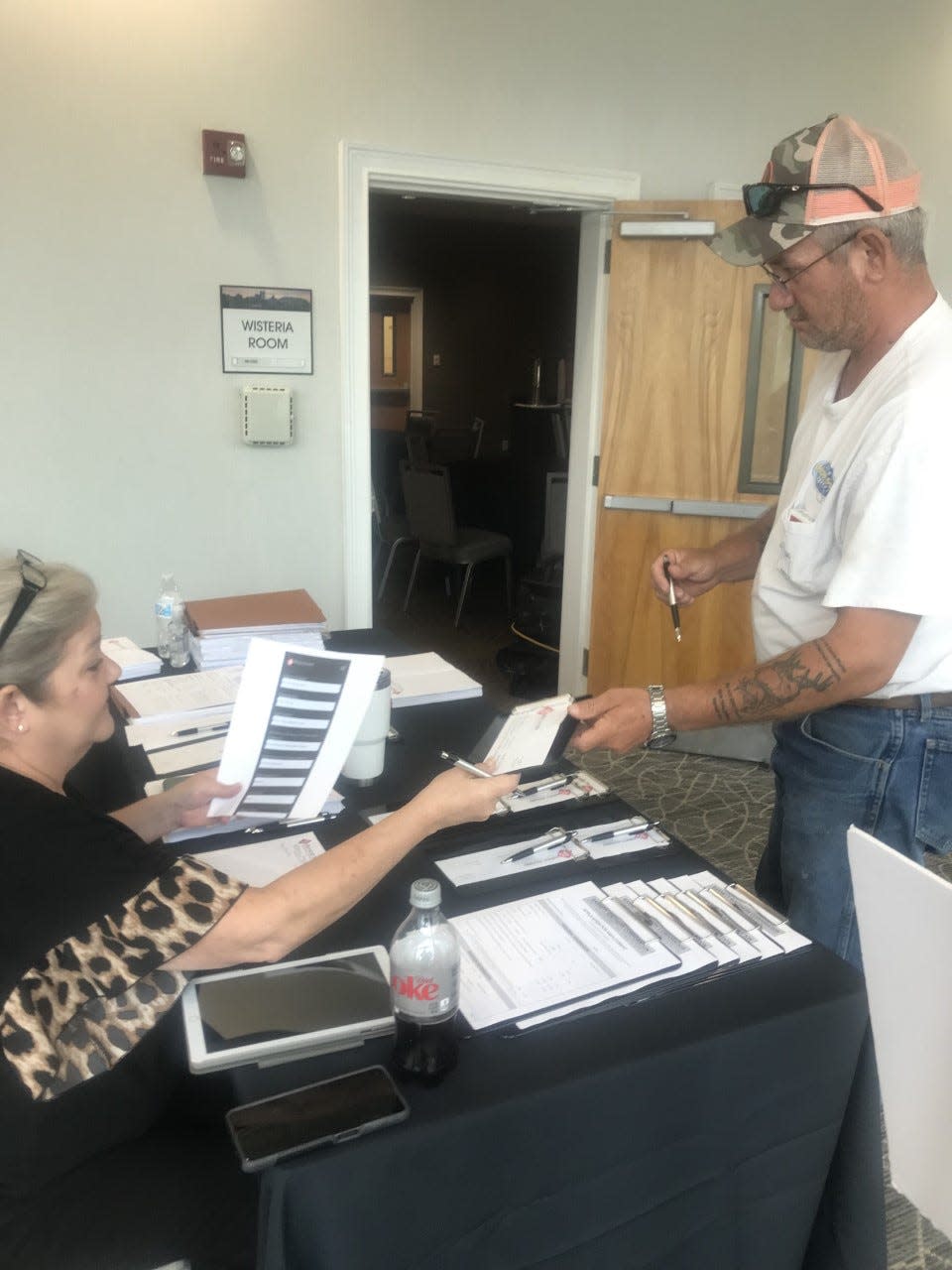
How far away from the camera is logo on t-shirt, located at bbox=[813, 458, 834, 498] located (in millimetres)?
1443

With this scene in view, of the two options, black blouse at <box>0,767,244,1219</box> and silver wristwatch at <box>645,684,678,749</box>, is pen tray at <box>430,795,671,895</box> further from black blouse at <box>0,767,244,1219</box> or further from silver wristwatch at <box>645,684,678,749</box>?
black blouse at <box>0,767,244,1219</box>

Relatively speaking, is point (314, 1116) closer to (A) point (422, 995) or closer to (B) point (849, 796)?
(A) point (422, 995)

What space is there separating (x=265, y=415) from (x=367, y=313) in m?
0.50

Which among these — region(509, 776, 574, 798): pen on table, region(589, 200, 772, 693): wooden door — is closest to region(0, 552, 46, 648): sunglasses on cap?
region(509, 776, 574, 798): pen on table

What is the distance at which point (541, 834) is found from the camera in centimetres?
139

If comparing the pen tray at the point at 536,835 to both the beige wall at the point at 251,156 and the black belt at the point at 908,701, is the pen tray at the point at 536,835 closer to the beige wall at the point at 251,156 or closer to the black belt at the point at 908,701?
the black belt at the point at 908,701

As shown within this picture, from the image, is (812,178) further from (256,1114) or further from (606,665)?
(606,665)

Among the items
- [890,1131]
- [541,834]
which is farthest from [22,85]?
[890,1131]

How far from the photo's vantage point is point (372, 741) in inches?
61.1

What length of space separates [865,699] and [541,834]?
53 cm

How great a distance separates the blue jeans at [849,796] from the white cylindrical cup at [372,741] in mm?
672

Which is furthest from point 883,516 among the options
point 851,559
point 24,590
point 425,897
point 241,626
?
point 241,626

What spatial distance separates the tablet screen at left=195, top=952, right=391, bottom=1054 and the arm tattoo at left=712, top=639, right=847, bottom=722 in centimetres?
68

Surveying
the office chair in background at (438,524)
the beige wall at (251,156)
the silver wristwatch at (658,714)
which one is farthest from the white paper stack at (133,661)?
the office chair in background at (438,524)
